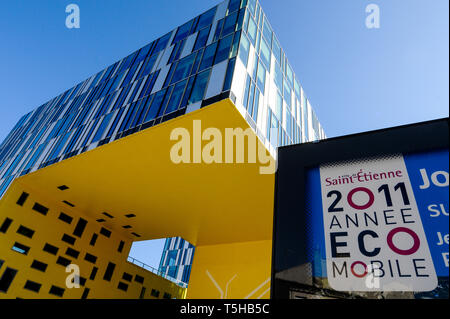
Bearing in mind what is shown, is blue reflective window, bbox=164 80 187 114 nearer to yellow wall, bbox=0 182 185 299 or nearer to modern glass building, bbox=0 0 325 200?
modern glass building, bbox=0 0 325 200

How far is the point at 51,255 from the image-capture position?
69.1 ft

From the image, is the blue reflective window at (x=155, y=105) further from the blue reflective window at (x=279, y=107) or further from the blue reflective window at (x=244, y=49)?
the blue reflective window at (x=279, y=107)

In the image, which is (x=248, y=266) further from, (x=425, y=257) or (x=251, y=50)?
(x=425, y=257)

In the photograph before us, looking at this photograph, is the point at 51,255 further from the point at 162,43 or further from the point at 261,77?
the point at 261,77

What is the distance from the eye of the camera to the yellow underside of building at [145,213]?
1622 centimetres

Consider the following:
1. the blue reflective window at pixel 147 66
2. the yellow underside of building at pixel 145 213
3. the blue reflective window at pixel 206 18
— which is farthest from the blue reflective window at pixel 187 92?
the blue reflective window at pixel 147 66

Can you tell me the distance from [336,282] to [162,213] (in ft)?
64.6

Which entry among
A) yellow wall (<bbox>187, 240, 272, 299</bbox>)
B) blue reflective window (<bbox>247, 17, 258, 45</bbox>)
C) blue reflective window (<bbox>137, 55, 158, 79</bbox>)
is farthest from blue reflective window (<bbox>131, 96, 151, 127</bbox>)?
yellow wall (<bbox>187, 240, 272, 299</bbox>)

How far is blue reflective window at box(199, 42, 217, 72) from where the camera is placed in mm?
15836

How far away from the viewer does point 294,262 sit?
308cm

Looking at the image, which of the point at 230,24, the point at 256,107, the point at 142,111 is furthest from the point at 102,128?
the point at 230,24

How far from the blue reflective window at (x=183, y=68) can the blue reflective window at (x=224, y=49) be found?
1.95 metres

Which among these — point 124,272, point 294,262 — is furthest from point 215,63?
point 124,272

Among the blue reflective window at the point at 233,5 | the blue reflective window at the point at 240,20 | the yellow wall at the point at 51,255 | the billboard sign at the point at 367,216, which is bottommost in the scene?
the billboard sign at the point at 367,216
